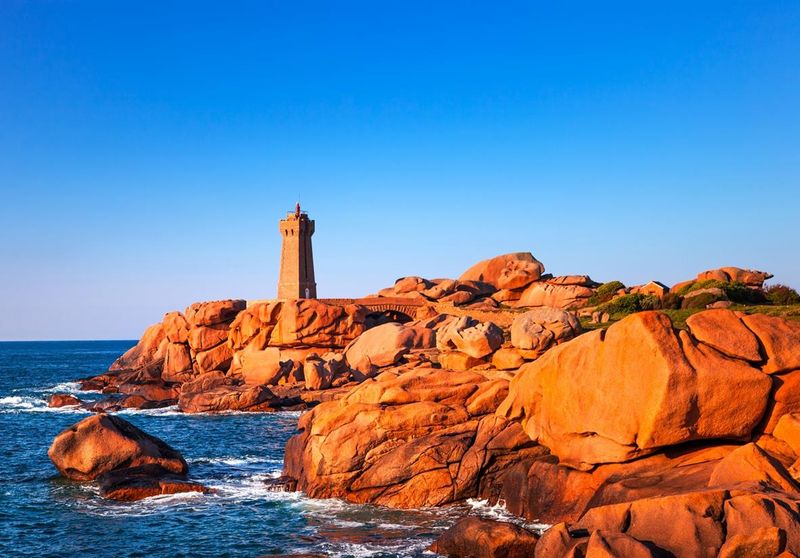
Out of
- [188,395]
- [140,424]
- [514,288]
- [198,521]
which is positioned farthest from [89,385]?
[198,521]

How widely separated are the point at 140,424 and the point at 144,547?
29563 mm

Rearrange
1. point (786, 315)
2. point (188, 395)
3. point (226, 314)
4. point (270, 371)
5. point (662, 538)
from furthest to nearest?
point (226, 314) < point (270, 371) < point (188, 395) < point (786, 315) < point (662, 538)

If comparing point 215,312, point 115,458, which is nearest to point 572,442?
point 115,458

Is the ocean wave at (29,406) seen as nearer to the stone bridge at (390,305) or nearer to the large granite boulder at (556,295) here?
the stone bridge at (390,305)

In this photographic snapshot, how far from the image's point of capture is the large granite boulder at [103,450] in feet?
94.4

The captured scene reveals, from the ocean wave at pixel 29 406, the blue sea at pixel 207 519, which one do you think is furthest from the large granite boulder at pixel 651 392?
the ocean wave at pixel 29 406

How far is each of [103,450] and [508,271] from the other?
5934cm

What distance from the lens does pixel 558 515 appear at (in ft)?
67.4

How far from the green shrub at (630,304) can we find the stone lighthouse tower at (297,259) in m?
34.0

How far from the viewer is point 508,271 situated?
83.1 meters

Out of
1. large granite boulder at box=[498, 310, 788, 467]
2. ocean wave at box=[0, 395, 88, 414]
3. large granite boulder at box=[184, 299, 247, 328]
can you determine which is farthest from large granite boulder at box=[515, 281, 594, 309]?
large granite boulder at box=[498, 310, 788, 467]

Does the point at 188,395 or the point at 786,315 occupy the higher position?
the point at 786,315

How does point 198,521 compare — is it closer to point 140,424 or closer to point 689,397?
point 689,397

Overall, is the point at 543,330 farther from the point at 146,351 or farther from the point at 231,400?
the point at 146,351
